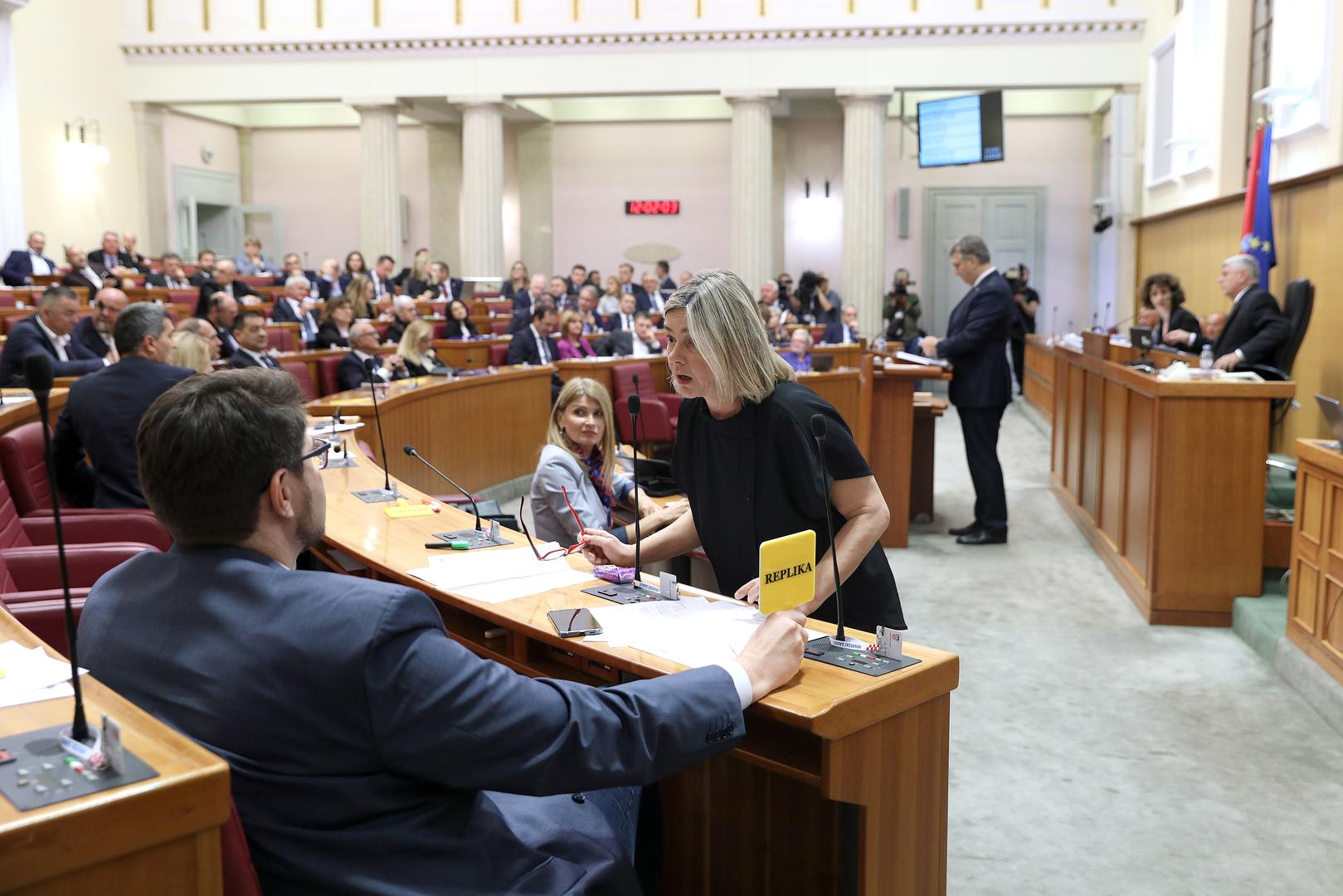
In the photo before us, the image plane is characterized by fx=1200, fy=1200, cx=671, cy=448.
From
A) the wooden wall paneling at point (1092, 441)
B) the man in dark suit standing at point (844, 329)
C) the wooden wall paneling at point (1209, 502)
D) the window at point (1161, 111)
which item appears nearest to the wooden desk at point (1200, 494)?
the wooden wall paneling at point (1209, 502)

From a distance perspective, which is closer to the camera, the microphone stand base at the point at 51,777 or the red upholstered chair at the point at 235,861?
the microphone stand base at the point at 51,777

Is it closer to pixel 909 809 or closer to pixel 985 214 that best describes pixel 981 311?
pixel 909 809

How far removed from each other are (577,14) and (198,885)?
51.3 ft

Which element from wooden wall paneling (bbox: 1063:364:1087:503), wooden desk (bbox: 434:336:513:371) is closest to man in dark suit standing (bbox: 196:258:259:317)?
wooden desk (bbox: 434:336:513:371)

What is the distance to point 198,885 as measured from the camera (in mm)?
1273

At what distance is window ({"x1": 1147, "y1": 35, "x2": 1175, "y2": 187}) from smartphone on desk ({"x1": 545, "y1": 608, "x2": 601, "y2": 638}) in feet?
41.1

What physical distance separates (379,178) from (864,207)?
660 cm

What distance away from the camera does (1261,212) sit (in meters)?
8.91

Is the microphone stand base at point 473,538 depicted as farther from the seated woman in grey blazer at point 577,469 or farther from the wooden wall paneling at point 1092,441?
the wooden wall paneling at point 1092,441

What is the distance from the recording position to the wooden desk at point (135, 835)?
3.80 ft

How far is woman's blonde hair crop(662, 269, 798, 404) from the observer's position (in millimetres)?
2396

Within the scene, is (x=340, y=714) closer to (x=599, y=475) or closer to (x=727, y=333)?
(x=727, y=333)

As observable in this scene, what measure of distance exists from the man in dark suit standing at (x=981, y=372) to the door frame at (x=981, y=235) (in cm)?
1178

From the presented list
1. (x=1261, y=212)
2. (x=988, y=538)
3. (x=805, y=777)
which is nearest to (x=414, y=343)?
(x=988, y=538)
